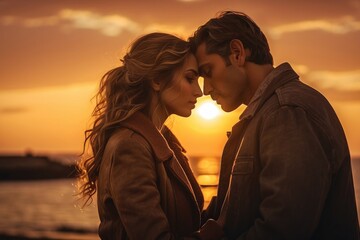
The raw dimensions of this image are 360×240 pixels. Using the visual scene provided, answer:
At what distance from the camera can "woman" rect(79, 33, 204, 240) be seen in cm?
389

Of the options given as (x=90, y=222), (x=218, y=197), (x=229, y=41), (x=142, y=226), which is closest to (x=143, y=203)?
(x=142, y=226)

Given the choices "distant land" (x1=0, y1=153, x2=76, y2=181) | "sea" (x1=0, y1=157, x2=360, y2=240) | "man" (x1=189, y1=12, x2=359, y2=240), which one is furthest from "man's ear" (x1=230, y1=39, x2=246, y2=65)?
"distant land" (x1=0, y1=153, x2=76, y2=181)

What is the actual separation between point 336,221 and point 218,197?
947mm

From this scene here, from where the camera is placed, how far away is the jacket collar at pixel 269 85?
3924mm

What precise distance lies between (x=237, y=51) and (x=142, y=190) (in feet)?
4.23

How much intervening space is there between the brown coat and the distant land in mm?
88114

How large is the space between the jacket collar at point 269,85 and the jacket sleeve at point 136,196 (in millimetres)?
790

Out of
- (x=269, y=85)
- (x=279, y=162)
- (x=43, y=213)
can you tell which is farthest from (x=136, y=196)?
(x=43, y=213)

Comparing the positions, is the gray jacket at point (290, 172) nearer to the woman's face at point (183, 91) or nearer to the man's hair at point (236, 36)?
the man's hair at point (236, 36)

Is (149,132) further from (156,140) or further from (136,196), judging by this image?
(136,196)

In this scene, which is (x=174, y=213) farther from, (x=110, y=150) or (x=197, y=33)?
(x=197, y=33)

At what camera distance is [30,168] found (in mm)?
93750

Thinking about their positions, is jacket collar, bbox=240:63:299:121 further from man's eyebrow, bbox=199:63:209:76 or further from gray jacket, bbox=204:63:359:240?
man's eyebrow, bbox=199:63:209:76

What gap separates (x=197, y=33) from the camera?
4617 mm
